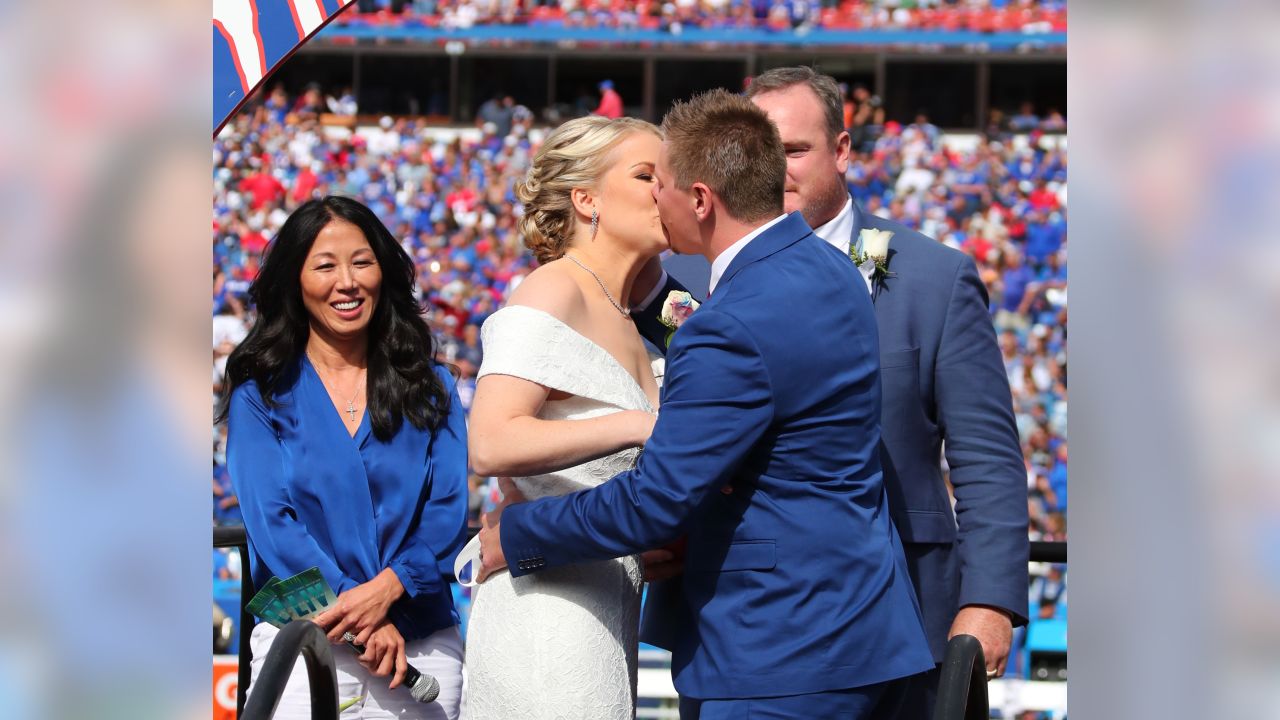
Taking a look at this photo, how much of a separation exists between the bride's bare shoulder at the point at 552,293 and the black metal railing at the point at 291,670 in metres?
0.64

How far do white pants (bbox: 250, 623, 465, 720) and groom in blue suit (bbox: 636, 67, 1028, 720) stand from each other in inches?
31.9

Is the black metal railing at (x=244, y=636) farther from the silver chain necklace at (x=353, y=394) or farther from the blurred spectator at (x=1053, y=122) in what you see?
the blurred spectator at (x=1053, y=122)

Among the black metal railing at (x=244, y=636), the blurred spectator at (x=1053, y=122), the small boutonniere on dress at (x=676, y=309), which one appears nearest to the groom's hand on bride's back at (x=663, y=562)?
the small boutonniere on dress at (x=676, y=309)

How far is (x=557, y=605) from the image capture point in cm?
228

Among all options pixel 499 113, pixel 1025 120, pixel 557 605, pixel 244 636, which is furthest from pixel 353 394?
pixel 1025 120

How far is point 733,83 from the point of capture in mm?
21766

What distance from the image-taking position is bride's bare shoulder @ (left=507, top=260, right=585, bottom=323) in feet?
7.53

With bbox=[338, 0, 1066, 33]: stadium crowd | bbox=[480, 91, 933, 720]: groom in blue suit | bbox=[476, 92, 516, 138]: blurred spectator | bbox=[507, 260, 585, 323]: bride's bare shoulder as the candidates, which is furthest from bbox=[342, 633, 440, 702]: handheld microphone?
bbox=[338, 0, 1066, 33]: stadium crowd

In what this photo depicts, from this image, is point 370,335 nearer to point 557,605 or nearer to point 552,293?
point 552,293

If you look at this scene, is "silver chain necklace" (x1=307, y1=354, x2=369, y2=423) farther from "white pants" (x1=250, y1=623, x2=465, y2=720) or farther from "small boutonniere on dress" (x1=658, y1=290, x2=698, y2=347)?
"small boutonniere on dress" (x1=658, y1=290, x2=698, y2=347)
